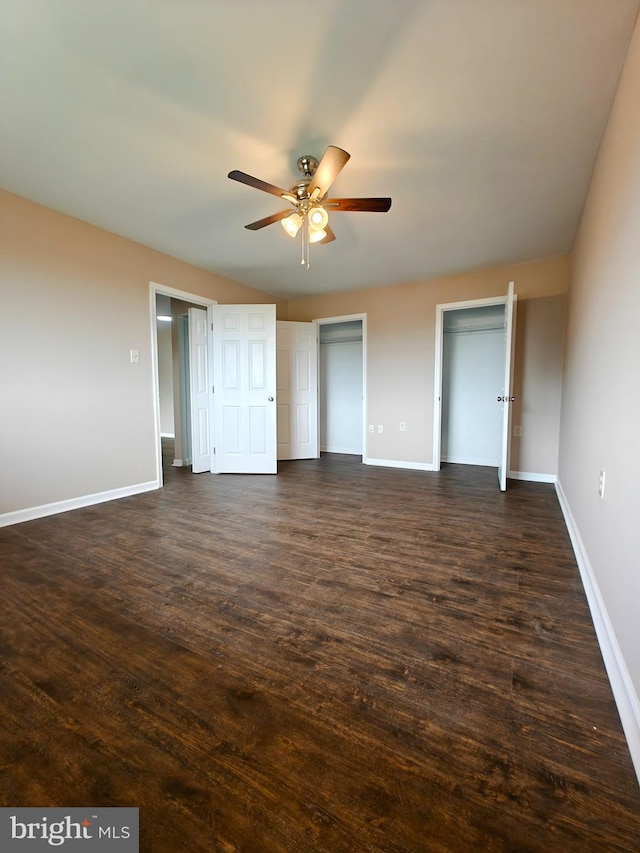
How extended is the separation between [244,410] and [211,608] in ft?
9.85

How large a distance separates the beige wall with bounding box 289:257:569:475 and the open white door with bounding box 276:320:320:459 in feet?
1.81

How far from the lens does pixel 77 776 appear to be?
94 centimetres

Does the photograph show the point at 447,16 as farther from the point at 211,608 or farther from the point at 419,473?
the point at 419,473

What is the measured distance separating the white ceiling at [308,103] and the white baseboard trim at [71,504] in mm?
2420

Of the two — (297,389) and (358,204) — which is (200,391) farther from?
(358,204)

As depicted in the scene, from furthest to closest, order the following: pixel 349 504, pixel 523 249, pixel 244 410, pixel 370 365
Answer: pixel 370 365 → pixel 244 410 → pixel 523 249 → pixel 349 504

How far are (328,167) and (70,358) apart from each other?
2591 mm

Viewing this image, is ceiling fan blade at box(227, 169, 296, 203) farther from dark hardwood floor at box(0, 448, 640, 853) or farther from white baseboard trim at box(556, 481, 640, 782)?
white baseboard trim at box(556, 481, 640, 782)

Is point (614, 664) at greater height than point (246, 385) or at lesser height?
lesser

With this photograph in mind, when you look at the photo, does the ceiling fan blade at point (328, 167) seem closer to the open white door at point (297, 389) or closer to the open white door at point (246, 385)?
the open white door at point (246, 385)

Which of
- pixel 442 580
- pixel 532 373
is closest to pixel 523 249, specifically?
pixel 532 373

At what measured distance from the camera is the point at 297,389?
5.29 m

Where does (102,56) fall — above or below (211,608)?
above

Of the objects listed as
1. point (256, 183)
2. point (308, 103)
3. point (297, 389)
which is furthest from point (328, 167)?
point (297, 389)
